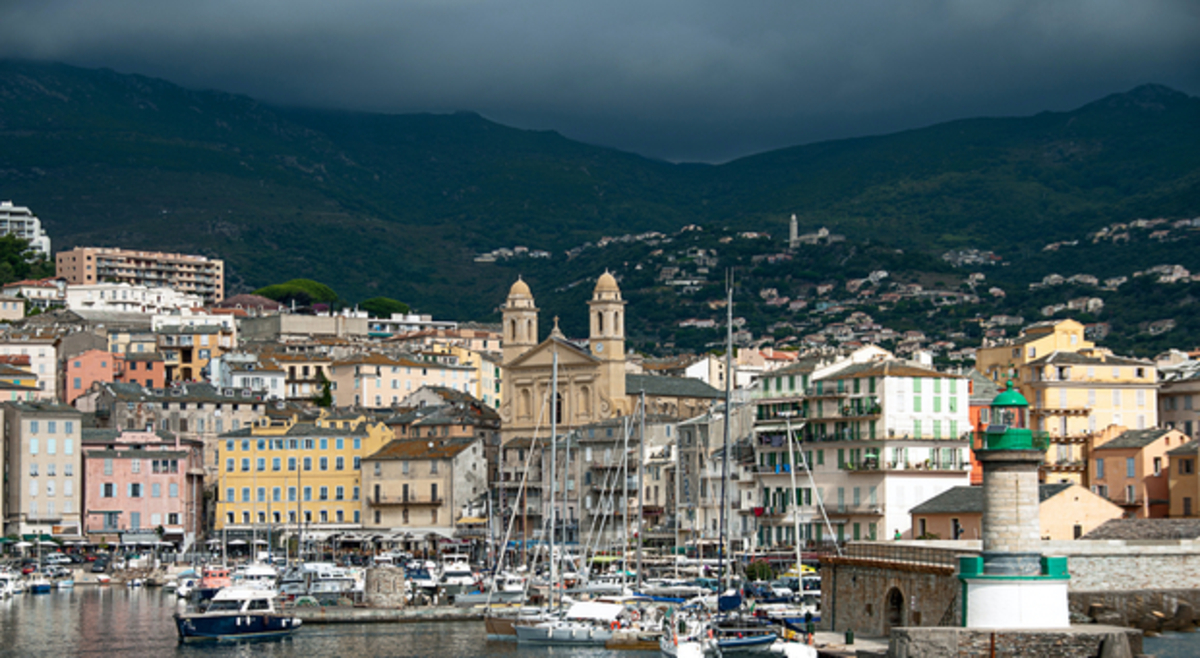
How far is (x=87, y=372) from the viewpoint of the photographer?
4564 inches

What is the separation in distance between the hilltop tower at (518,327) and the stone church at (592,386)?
8.30 feet

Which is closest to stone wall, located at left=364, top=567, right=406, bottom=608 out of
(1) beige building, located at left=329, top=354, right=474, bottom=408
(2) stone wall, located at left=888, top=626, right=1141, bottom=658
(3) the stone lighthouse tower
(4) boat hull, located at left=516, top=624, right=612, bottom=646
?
(4) boat hull, located at left=516, top=624, right=612, bottom=646

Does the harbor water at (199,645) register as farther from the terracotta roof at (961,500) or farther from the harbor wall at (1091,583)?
the terracotta roof at (961,500)

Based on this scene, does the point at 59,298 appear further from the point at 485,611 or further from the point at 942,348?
the point at 485,611

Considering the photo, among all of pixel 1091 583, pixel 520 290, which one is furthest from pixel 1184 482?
pixel 520 290

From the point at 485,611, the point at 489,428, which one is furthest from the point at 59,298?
the point at 485,611

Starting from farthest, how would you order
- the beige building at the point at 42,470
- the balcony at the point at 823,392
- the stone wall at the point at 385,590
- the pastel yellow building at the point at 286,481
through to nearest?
the pastel yellow building at the point at 286,481
the beige building at the point at 42,470
the balcony at the point at 823,392
the stone wall at the point at 385,590

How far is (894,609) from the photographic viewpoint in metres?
43.5

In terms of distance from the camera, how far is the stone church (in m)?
105

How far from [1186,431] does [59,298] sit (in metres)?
112

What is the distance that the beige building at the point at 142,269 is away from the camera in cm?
17512

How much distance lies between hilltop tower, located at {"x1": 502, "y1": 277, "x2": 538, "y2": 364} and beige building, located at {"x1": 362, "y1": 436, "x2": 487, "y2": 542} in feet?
59.8

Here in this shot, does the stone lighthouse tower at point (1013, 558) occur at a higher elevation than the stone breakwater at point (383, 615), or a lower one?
higher

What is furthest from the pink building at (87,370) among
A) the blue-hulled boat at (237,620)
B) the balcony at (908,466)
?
the balcony at (908,466)
